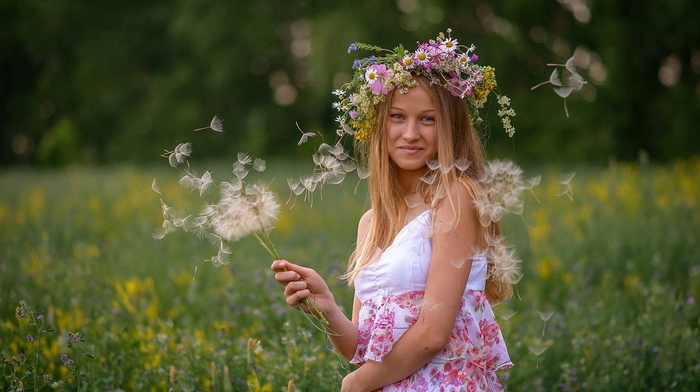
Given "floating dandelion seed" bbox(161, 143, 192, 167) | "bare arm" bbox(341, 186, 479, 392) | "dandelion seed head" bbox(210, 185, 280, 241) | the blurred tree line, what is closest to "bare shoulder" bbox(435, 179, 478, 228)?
"bare arm" bbox(341, 186, 479, 392)

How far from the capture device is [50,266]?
18.6 ft

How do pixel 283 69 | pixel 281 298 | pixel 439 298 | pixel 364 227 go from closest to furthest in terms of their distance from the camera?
pixel 439 298
pixel 364 227
pixel 281 298
pixel 283 69

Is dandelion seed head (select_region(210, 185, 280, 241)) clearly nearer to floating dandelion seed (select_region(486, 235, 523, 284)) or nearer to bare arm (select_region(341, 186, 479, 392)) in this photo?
bare arm (select_region(341, 186, 479, 392))

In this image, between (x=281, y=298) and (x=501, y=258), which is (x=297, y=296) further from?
(x=281, y=298)

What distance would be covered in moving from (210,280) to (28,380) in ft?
7.50

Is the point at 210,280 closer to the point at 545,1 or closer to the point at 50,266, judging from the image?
the point at 50,266

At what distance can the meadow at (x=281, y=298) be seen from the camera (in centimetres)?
349

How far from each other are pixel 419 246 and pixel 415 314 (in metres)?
0.21

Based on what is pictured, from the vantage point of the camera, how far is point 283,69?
25.8m

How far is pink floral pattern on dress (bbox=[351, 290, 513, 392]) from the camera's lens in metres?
2.46

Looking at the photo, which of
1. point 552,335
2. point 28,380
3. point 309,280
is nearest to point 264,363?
point 28,380

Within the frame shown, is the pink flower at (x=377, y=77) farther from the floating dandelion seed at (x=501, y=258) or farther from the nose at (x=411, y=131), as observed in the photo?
the floating dandelion seed at (x=501, y=258)

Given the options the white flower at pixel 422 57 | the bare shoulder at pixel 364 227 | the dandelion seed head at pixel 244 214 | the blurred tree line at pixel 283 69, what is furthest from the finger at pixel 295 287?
the blurred tree line at pixel 283 69

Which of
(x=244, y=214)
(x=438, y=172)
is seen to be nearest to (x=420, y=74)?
(x=438, y=172)
